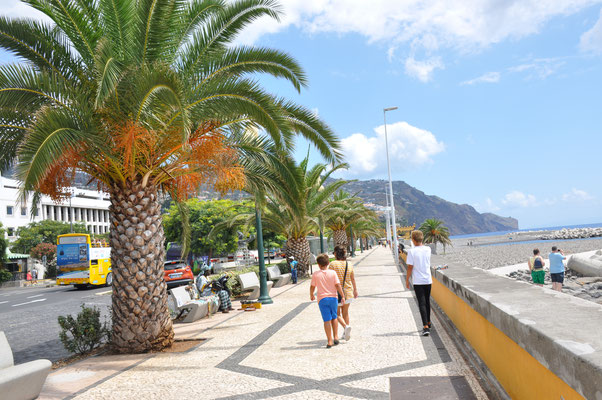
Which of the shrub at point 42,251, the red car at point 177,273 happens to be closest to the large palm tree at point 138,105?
the red car at point 177,273

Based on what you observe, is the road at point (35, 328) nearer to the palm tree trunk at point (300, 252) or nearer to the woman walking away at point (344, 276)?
the woman walking away at point (344, 276)

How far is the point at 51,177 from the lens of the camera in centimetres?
799

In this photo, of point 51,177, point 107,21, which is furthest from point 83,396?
point 107,21

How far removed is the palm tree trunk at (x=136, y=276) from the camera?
800 centimetres

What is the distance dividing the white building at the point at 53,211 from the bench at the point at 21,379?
3854 cm

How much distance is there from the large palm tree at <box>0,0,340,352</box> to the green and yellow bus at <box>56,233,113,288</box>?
860 inches

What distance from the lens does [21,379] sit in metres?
4.73

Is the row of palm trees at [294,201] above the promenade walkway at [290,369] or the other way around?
above

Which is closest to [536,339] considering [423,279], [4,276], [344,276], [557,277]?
[423,279]

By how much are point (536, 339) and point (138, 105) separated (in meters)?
6.49

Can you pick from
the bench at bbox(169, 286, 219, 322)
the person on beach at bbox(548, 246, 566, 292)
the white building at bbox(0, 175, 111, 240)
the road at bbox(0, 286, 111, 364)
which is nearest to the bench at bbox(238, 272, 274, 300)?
the bench at bbox(169, 286, 219, 322)

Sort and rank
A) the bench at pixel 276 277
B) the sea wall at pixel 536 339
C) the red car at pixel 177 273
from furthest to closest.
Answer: the red car at pixel 177 273 < the bench at pixel 276 277 < the sea wall at pixel 536 339

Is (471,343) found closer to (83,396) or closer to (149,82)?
(83,396)

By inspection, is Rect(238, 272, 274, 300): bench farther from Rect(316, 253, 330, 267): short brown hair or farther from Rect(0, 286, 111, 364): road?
Rect(316, 253, 330, 267): short brown hair
